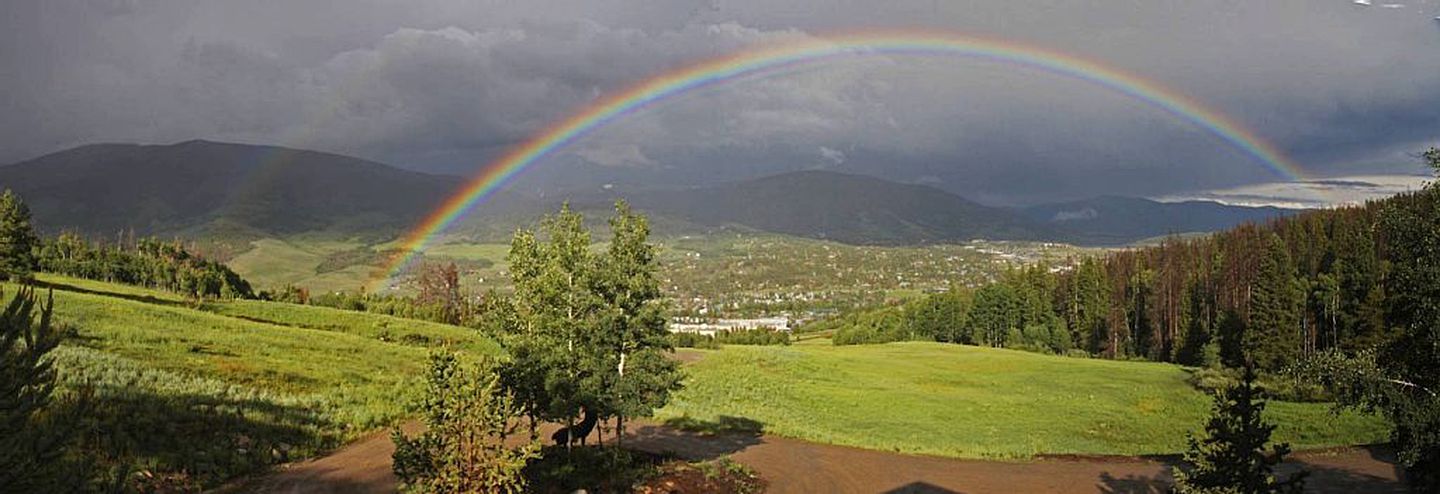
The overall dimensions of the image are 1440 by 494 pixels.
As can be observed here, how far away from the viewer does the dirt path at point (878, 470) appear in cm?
2395

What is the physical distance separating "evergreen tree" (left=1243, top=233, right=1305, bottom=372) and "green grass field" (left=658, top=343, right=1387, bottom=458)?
9.98 m

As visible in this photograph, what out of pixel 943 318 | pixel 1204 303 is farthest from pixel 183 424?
pixel 943 318

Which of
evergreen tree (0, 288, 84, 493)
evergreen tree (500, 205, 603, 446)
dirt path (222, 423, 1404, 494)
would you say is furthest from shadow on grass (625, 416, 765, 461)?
evergreen tree (0, 288, 84, 493)

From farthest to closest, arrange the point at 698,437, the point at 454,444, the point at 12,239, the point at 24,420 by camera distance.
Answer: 1. the point at 12,239
2. the point at 698,437
3. the point at 454,444
4. the point at 24,420

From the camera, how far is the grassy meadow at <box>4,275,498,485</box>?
22844 millimetres

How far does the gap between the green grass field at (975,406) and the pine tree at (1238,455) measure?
880 inches

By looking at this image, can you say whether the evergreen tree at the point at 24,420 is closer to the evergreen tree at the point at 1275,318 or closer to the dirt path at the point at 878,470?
the dirt path at the point at 878,470

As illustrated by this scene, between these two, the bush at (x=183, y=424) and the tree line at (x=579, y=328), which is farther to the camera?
the tree line at (x=579, y=328)

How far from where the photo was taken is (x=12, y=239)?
67500mm

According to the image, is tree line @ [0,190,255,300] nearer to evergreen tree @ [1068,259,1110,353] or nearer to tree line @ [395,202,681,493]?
tree line @ [395,202,681,493]

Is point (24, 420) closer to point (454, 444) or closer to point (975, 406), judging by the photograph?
point (454, 444)

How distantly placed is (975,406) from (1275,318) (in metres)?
48.4

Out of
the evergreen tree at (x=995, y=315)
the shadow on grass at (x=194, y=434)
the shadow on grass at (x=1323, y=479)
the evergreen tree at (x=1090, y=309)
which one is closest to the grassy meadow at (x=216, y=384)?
the shadow on grass at (x=194, y=434)

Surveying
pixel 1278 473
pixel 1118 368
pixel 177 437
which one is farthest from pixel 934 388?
pixel 177 437
